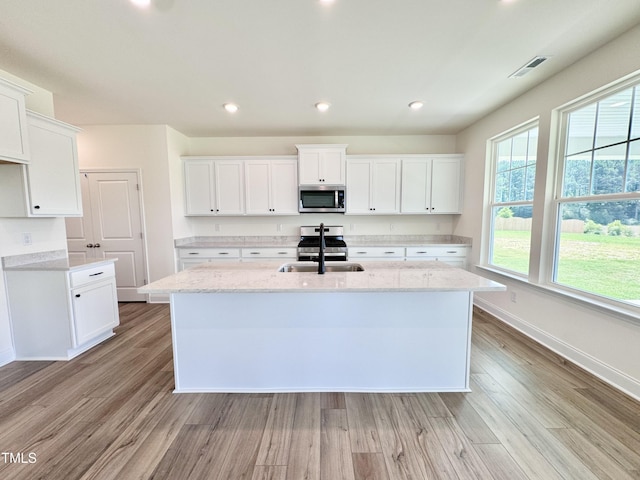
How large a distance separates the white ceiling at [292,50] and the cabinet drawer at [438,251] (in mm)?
1936

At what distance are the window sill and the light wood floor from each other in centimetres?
56

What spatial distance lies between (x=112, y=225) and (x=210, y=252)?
147 cm

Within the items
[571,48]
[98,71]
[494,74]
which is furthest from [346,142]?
[98,71]

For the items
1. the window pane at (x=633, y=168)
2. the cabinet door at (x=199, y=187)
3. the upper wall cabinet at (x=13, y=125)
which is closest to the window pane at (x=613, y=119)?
the window pane at (x=633, y=168)

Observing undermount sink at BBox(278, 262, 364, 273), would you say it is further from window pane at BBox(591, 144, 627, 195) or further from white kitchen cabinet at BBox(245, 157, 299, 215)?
window pane at BBox(591, 144, 627, 195)

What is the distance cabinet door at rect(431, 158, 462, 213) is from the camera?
4.16 meters

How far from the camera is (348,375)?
197cm

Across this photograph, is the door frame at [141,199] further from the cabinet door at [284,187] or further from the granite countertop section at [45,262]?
the cabinet door at [284,187]

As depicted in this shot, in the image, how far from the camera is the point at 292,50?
2090 mm

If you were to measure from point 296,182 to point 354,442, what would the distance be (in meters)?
3.45

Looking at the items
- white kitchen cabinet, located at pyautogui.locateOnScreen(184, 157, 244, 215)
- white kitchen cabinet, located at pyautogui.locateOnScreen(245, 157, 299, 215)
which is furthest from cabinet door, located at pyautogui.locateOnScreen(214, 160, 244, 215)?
white kitchen cabinet, located at pyautogui.locateOnScreen(245, 157, 299, 215)

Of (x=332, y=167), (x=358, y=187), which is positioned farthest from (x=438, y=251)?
(x=332, y=167)

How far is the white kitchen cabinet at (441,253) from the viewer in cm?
401

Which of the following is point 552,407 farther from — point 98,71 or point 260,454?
point 98,71
